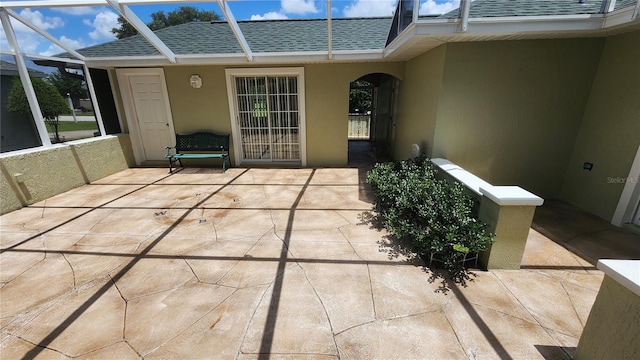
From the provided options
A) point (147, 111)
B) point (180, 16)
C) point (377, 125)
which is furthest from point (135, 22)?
point (180, 16)

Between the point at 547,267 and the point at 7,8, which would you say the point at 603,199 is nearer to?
the point at 547,267

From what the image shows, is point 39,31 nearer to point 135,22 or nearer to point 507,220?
point 135,22

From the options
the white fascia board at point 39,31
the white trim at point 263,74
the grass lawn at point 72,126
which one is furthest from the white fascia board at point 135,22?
the grass lawn at point 72,126

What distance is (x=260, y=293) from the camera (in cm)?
243

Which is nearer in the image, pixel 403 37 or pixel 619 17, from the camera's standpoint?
pixel 619 17

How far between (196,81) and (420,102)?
207 inches

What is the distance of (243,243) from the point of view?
3.27 meters

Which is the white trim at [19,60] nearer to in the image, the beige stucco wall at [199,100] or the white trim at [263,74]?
the beige stucco wall at [199,100]

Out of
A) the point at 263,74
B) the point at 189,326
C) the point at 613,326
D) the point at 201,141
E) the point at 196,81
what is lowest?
the point at 189,326

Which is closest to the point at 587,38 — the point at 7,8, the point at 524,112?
the point at 524,112

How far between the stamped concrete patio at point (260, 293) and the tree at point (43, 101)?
29.7 feet

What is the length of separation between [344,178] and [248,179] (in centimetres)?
220

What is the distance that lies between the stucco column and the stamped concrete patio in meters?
0.16

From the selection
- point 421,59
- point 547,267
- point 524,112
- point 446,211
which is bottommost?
point 547,267
